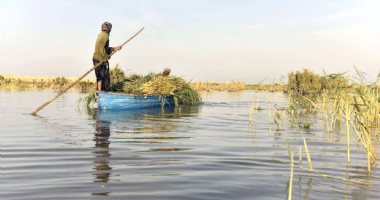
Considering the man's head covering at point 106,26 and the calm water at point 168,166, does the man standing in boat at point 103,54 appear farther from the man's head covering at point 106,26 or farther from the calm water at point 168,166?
the calm water at point 168,166

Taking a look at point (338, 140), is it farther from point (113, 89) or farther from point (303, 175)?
point (113, 89)

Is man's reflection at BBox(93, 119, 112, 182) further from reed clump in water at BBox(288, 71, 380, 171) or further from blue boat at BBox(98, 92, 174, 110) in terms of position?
blue boat at BBox(98, 92, 174, 110)

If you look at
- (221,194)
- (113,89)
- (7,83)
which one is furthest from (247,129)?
(7,83)

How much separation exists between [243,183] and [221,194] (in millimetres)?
488

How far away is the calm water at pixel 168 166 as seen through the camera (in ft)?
12.5

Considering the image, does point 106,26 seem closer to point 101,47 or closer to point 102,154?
point 101,47

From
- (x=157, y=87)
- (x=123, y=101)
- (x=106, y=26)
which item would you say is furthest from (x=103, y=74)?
(x=157, y=87)

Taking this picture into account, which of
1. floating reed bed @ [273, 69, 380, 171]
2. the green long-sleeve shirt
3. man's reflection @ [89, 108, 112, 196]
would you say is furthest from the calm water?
the green long-sleeve shirt

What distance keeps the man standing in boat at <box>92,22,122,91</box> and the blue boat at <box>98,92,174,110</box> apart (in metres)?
0.54

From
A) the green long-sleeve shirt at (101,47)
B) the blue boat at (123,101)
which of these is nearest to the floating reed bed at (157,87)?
the blue boat at (123,101)

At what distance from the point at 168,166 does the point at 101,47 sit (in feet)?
33.1

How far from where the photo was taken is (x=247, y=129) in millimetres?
9484

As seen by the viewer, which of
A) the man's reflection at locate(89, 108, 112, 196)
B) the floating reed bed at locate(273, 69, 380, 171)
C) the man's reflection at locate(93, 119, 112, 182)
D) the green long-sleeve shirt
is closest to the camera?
the man's reflection at locate(89, 108, 112, 196)

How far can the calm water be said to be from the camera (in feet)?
12.5
